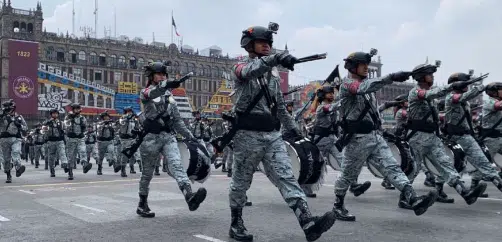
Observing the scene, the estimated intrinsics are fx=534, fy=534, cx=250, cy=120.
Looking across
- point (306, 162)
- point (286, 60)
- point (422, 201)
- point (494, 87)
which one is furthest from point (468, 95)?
point (286, 60)

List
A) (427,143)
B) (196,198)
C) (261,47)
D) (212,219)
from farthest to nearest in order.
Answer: (427,143)
(212,219)
(196,198)
(261,47)

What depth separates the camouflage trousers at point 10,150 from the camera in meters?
14.8

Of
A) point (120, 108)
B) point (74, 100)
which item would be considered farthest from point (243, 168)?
point (74, 100)

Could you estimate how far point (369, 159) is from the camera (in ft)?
24.4

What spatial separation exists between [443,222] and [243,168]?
10.1 ft

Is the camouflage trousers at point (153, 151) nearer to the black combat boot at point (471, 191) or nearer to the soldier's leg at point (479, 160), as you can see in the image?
the black combat boot at point (471, 191)

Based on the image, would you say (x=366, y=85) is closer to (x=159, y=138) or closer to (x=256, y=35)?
(x=256, y=35)

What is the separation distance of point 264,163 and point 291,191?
57 centimetres

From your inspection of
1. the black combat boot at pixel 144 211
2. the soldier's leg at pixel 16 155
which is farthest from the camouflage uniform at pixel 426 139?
the soldier's leg at pixel 16 155

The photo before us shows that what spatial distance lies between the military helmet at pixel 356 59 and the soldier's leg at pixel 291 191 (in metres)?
2.00

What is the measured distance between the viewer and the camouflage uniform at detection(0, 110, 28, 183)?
1473cm

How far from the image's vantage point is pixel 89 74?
8250 cm

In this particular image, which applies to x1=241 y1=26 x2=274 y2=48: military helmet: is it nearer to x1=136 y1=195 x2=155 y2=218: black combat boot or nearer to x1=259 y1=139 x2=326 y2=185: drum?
x1=259 y1=139 x2=326 y2=185: drum

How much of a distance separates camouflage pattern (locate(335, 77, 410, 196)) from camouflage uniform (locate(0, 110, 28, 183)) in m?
10.4
